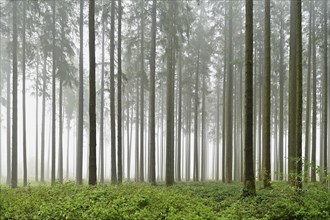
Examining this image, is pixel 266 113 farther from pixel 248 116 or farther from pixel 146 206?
pixel 146 206

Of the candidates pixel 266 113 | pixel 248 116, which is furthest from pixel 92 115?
pixel 266 113

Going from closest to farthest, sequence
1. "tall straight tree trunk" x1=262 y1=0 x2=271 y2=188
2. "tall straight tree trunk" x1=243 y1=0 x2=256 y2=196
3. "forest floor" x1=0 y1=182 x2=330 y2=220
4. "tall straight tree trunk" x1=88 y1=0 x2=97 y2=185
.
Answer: "forest floor" x1=0 y1=182 x2=330 y2=220
"tall straight tree trunk" x1=243 y1=0 x2=256 y2=196
"tall straight tree trunk" x1=88 y1=0 x2=97 y2=185
"tall straight tree trunk" x1=262 y1=0 x2=271 y2=188

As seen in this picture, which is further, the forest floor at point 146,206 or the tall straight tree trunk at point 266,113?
the tall straight tree trunk at point 266,113

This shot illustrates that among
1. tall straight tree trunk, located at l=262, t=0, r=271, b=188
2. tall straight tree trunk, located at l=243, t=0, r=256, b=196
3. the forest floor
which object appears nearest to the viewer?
the forest floor

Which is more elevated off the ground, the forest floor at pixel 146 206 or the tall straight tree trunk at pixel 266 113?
the tall straight tree trunk at pixel 266 113

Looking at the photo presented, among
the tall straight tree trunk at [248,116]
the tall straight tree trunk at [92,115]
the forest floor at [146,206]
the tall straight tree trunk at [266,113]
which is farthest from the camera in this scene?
the tall straight tree trunk at [266,113]

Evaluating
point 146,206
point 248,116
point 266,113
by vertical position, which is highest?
point 266,113

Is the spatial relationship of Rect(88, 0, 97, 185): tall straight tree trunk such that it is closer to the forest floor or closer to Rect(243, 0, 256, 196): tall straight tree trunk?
the forest floor

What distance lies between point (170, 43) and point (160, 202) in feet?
33.0

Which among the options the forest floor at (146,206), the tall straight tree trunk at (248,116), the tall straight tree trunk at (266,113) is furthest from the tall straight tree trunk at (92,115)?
the tall straight tree trunk at (266,113)

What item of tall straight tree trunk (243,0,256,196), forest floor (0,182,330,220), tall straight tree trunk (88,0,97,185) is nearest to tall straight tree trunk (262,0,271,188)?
forest floor (0,182,330,220)

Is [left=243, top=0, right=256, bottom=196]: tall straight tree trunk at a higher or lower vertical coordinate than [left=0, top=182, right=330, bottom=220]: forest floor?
higher

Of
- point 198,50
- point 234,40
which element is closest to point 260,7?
point 234,40

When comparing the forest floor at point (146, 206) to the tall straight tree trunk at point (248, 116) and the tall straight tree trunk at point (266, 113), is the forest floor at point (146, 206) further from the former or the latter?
the tall straight tree trunk at point (266, 113)
